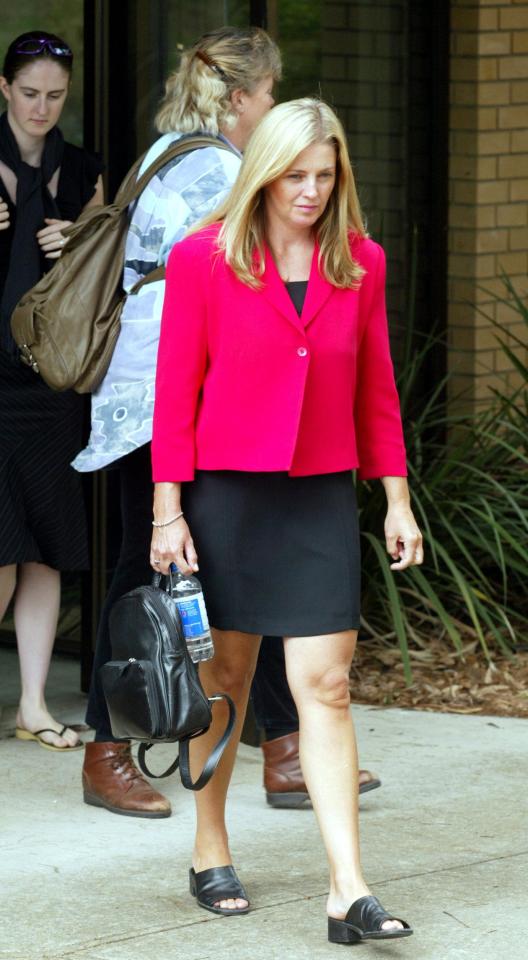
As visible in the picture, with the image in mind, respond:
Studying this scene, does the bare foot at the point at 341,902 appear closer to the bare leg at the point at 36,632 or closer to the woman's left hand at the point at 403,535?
the woman's left hand at the point at 403,535

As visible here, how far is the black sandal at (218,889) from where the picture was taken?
13.3 feet

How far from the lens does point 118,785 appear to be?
486 cm

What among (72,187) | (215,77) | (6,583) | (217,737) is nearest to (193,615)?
(217,737)

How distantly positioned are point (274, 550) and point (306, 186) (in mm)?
781

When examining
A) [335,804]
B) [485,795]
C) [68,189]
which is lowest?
[485,795]

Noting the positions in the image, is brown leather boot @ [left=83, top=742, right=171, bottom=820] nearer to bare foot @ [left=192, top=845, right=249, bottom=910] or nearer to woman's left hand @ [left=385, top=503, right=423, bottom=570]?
bare foot @ [left=192, top=845, right=249, bottom=910]

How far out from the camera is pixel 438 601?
251 inches

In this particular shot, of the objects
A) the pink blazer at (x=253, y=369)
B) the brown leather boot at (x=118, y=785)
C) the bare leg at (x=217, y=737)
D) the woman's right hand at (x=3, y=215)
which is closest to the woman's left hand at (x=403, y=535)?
the pink blazer at (x=253, y=369)

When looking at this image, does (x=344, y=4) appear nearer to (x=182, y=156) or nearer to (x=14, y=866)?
(x=182, y=156)

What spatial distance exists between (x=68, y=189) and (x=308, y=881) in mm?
2198

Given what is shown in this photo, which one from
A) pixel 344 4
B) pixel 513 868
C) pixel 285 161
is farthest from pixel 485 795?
pixel 344 4

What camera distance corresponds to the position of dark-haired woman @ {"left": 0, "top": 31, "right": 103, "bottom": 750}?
518 cm

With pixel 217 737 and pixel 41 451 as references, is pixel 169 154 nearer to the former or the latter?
pixel 41 451

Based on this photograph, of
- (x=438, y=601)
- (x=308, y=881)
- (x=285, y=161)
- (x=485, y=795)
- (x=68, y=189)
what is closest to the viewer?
(x=285, y=161)
